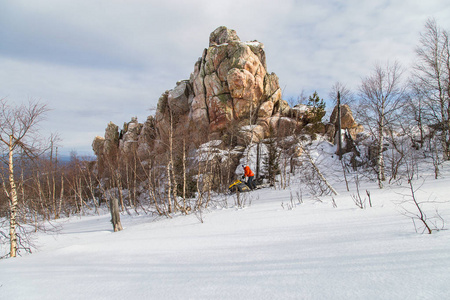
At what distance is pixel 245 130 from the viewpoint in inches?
848

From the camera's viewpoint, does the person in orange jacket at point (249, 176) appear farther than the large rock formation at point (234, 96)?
No

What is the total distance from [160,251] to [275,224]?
97.1 inches

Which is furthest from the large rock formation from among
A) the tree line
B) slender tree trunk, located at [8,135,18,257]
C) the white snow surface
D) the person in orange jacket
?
the white snow surface

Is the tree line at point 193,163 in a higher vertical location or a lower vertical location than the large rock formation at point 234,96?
lower

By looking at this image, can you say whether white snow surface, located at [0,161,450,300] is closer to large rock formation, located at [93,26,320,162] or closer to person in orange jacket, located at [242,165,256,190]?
person in orange jacket, located at [242,165,256,190]

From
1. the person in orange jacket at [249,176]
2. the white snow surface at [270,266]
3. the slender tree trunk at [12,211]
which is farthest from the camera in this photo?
the person in orange jacket at [249,176]

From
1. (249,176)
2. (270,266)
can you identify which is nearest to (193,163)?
(249,176)

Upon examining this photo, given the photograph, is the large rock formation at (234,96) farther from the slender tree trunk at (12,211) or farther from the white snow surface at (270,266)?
the white snow surface at (270,266)

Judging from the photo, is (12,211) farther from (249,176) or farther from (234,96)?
(234,96)

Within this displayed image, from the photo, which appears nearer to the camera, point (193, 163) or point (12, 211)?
point (12, 211)

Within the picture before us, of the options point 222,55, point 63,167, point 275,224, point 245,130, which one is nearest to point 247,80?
point 222,55

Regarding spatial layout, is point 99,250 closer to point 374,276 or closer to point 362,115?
point 374,276

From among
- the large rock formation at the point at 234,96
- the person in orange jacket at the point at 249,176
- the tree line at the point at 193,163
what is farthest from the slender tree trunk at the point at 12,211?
the large rock formation at the point at 234,96

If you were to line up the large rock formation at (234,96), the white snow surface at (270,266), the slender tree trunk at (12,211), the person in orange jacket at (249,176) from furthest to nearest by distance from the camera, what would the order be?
the large rock formation at (234,96) < the person in orange jacket at (249,176) < the slender tree trunk at (12,211) < the white snow surface at (270,266)
